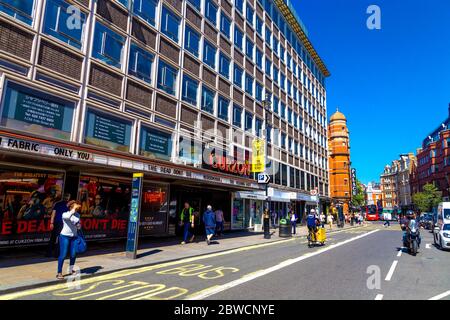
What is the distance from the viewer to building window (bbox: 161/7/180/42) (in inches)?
682

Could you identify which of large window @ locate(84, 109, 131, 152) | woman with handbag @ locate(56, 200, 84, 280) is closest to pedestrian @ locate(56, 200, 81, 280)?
woman with handbag @ locate(56, 200, 84, 280)

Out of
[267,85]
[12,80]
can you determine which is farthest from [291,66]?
[12,80]

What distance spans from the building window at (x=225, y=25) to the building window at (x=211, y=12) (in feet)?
3.02

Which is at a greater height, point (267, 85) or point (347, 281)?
point (267, 85)

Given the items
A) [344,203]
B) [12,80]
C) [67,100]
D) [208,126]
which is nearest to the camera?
[12,80]

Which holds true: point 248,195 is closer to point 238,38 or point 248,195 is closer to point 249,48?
point 238,38

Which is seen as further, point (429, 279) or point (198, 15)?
point (198, 15)

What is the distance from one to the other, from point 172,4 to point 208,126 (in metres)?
7.63

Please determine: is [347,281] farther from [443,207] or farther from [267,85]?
[267,85]

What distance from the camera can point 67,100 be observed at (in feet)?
39.0

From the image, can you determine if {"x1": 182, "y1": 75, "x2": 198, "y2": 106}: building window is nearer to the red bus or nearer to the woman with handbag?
the woman with handbag

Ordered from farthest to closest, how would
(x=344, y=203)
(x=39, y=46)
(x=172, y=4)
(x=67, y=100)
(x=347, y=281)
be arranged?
(x=344, y=203), (x=172, y=4), (x=67, y=100), (x=39, y=46), (x=347, y=281)

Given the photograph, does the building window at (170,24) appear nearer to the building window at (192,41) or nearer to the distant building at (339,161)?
the building window at (192,41)

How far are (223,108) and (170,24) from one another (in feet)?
22.8
